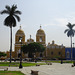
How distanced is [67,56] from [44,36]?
1194 cm

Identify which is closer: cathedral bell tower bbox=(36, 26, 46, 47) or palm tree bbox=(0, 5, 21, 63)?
palm tree bbox=(0, 5, 21, 63)

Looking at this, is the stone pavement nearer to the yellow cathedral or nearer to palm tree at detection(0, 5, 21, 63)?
palm tree at detection(0, 5, 21, 63)

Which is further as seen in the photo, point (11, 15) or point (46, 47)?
point (46, 47)

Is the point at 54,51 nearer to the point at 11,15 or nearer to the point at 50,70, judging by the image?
the point at 11,15

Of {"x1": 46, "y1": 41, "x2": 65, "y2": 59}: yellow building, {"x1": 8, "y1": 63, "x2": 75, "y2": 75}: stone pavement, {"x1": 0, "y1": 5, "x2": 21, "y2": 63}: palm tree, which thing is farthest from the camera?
{"x1": 46, "y1": 41, "x2": 65, "y2": 59}: yellow building

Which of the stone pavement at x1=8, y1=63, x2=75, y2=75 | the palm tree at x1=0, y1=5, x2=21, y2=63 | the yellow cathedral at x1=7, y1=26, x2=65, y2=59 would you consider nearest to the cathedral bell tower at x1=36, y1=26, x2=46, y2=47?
the yellow cathedral at x1=7, y1=26, x2=65, y2=59

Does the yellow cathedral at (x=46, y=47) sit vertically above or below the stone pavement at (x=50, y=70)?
above

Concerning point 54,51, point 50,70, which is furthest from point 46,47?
point 50,70

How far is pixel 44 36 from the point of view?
254ft

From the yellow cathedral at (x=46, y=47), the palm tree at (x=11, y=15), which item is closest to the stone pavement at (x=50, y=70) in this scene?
the palm tree at (x=11, y=15)

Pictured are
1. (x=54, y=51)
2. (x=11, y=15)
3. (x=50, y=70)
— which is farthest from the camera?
(x=54, y=51)

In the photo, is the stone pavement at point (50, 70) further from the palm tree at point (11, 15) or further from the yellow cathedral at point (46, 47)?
the yellow cathedral at point (46, 47)

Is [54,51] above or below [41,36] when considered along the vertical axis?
below

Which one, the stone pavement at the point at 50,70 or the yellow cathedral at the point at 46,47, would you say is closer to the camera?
the stone pavement at the point at 50,70
